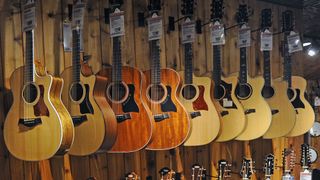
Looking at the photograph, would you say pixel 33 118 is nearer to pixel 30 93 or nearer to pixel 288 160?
pixel 30 93

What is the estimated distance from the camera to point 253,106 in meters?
3.04

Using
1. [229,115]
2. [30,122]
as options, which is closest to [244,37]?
[229,115]

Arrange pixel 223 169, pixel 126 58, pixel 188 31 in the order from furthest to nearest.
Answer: pixel 223 169 → pixel 188 31 → pixel 126 58

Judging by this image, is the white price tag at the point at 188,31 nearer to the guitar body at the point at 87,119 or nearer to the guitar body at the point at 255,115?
the guitar body at the point at 255,115

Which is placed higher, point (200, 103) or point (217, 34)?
point (217, 34)

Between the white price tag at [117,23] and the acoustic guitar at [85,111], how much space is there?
9.4 inches

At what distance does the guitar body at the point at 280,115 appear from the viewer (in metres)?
3.21

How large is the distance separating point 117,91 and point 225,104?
90 cm

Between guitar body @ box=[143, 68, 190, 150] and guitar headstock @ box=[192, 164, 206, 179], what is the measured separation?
525mm

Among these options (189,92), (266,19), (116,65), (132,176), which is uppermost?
(266,19)

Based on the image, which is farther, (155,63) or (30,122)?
(155,63)

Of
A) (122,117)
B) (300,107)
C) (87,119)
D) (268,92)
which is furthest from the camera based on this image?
(300,107)

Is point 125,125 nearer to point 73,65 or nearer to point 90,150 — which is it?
point 90,150

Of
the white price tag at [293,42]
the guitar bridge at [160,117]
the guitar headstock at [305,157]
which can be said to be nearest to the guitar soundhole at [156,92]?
the guitar bridge at [160,117]
